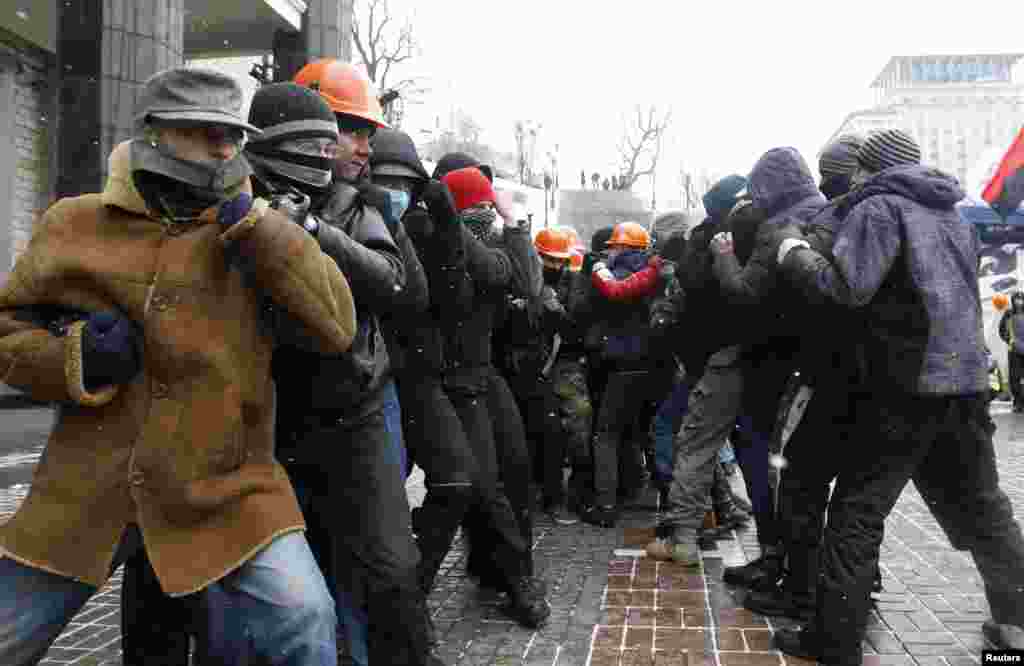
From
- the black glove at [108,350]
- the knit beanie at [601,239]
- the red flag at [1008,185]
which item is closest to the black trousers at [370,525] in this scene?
the black glove at [108,350]

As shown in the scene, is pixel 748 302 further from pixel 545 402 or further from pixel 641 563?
pixel 545 402

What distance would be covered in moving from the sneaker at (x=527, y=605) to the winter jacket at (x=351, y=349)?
5.30 ft

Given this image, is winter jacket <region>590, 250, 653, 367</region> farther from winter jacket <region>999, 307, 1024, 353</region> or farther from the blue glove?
winter jacket <region>999, 307, 1024, 353</region>

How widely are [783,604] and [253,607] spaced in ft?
9.29

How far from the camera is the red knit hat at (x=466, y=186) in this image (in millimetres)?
4641

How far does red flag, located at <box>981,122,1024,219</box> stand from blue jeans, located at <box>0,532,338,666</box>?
13200 mm

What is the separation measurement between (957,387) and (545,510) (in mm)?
3972

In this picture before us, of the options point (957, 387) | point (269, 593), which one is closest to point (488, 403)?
point (957, 387)

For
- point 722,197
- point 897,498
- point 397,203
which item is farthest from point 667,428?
point 397,203

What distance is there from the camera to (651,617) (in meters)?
4.39

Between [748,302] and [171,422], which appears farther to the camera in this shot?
[748,302]

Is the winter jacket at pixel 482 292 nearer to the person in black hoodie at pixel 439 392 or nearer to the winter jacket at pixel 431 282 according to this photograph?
the person in black hoodie at pixel 439 392

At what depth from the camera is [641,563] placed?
548 centimetres

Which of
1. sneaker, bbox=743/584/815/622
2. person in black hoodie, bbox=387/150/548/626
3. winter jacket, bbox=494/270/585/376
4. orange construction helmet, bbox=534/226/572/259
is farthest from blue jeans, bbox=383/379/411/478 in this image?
orange construction helmet, bbox=534/226/572/259
